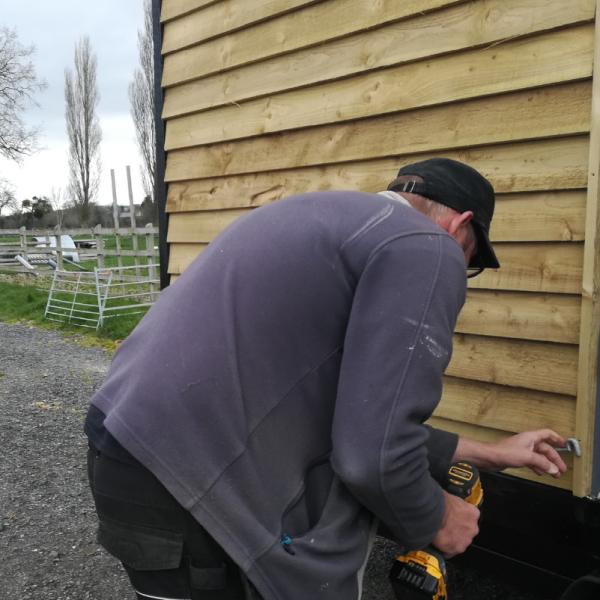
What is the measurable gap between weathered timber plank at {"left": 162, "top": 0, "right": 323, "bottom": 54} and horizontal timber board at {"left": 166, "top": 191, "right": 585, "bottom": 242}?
137 centimetres

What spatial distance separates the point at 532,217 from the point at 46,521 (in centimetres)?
337

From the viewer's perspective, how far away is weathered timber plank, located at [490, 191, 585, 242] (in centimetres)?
224

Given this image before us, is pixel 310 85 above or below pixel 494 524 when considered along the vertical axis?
above

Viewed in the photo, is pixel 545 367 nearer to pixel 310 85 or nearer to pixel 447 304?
pixel 447 304

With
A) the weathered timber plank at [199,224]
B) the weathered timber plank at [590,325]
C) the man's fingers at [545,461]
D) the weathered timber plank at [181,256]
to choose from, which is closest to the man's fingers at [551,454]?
the man's fingers at [545,461]

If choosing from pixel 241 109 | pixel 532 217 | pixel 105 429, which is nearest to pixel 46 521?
pixel 241 109

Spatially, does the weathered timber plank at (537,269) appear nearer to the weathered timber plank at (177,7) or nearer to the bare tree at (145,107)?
the weathered timber plank at (177,7)

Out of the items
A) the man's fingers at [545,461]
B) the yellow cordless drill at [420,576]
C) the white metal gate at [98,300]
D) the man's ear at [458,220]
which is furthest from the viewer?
the white metal gate at [98,300]

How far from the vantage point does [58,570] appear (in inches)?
134

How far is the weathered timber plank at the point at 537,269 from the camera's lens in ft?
7.39

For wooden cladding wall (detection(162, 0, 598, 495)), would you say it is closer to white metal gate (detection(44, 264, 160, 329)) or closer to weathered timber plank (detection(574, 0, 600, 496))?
weathered timber plank (detection(574, 0, 600, 496))

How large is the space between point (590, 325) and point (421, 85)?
116cm

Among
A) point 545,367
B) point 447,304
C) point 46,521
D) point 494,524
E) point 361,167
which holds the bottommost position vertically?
point 46,521

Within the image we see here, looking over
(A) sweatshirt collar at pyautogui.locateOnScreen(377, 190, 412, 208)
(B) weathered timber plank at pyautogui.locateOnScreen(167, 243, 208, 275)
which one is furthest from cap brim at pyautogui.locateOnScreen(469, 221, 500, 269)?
(B) weathered timber plank at pyautogui.locateOnScreen(167, 243, 208, 275)
